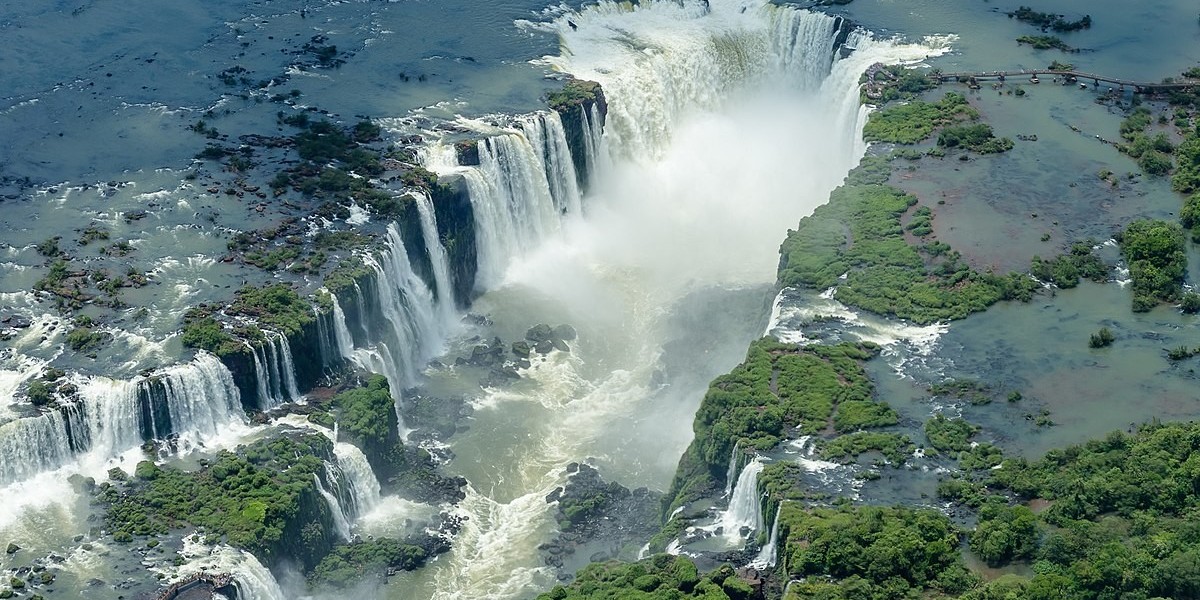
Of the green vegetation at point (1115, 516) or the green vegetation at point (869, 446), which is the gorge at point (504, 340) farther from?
the green vegetation at point (1115, 516)

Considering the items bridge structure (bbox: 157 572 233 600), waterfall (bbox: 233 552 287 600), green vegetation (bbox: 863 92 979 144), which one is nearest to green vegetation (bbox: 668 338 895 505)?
waterfall (bbox: 233 552 287 600)

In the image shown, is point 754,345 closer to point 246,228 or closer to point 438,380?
point 438,380

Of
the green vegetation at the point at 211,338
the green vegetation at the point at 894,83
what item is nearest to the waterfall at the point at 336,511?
the green vegetation at the point at 211,338

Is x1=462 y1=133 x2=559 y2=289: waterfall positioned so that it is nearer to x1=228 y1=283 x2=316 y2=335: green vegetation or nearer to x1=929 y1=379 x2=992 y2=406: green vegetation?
x1=228 y1=283 x2=316 y2=335: green vegetation

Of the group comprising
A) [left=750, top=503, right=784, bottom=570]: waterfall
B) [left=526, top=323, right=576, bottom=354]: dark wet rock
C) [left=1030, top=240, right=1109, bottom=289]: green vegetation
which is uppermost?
[left=1030, top=240, right=1109, bottom=289]: green vegetation

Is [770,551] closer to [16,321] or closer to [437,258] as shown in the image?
[437,258]

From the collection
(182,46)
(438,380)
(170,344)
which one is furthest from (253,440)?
(182,46)
